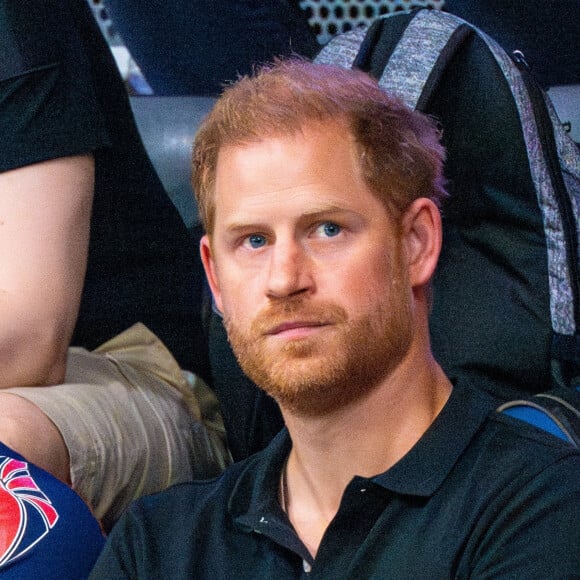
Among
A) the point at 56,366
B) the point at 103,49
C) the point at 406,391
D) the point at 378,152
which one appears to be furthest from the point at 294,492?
the point at 103,49

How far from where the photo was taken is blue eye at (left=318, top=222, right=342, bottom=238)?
1.02 m

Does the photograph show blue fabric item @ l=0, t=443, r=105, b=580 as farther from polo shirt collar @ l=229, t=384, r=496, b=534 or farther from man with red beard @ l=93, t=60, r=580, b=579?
polo shirt collar @ l=229, t=384, r=496, b=534

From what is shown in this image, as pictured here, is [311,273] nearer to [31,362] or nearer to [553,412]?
[553,412]

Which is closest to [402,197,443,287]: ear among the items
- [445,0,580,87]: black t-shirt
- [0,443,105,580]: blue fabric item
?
[0,443,105,580]: blue fabric item

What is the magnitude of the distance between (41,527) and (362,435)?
339 millimetres

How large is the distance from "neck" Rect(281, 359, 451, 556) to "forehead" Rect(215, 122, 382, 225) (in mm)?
165

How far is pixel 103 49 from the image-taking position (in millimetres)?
1604

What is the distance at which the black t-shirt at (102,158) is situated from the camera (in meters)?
1.42

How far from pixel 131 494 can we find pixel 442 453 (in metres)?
0.53

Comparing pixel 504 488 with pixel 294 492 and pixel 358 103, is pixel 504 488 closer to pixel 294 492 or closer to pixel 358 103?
pixel 294 492

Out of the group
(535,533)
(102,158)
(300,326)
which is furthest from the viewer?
(102,158)

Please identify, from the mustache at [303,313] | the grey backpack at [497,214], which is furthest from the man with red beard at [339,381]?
the grey backpack at [497,214]

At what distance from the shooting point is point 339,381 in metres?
0.99

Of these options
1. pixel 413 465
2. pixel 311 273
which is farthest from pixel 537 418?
pixel 311 273
